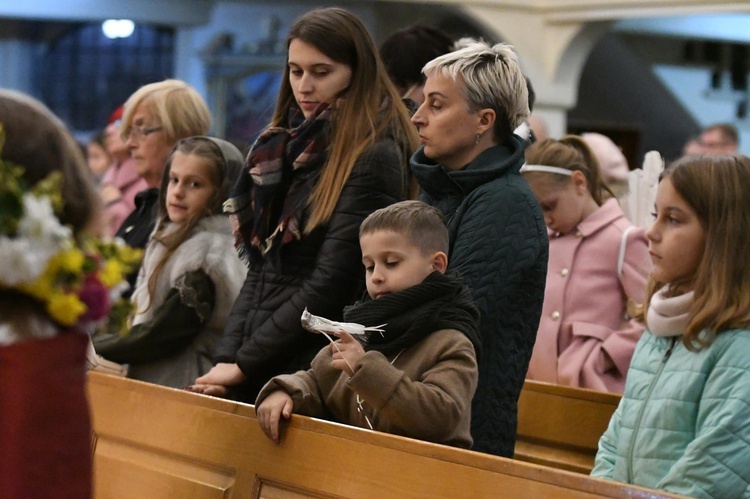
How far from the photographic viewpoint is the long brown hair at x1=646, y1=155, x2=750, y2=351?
2984 mm

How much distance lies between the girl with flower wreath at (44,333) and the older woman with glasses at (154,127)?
2.65m

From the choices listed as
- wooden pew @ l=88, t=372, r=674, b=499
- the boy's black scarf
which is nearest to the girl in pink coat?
the boy's black scarf

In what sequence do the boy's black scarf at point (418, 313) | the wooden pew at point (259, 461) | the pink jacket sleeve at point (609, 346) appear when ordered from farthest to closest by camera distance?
the pink jacket sleeve at point (609, 346)
the boy's black scarf at point (418, 313)
the wooden pew at point (259, 461)

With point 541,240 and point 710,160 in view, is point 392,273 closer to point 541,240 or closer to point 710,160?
point 541,240

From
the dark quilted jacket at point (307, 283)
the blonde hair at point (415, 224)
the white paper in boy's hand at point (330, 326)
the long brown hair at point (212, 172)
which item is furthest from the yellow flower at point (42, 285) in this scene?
the long brown hair at point (212, 172)

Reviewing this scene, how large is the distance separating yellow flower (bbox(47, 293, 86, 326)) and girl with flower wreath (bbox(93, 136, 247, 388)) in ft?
6.34

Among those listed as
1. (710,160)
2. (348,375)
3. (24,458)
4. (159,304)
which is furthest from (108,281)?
(159,304)

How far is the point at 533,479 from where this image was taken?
250 centimetres

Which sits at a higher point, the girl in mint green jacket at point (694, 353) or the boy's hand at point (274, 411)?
the girl in mint green jacket at point (694, 353)

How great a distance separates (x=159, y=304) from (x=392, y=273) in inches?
52.1

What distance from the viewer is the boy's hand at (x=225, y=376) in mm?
3549

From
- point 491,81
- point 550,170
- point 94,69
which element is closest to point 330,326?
point 491,81

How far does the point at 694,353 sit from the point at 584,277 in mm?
1405

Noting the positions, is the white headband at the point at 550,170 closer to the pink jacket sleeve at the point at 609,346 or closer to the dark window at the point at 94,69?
the pink jacket sleeve at the point at 609,346
